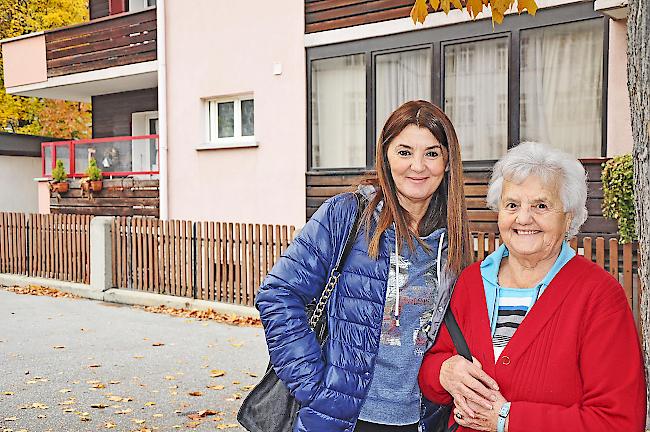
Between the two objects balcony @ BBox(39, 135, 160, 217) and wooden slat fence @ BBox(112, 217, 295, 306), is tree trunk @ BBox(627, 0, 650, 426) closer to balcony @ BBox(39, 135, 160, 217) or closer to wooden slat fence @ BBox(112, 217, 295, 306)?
wooden slat fence @ BBox(112, 217, 295, 306)

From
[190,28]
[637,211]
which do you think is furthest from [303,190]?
[637,211]

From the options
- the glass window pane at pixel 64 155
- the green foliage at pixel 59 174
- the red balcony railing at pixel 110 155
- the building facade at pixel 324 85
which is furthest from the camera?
the glass window pane at pixel 64 155

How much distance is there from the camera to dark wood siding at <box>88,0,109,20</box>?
62.3 ft

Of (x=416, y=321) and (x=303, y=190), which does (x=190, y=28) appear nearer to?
(x=303, y=190)

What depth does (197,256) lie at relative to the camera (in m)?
11.3

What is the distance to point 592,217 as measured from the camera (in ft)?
30.4

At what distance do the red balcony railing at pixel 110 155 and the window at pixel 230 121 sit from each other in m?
1.84

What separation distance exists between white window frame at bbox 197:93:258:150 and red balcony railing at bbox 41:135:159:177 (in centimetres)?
179

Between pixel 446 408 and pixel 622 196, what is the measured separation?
616 cm

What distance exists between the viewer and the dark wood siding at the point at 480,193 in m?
9.16

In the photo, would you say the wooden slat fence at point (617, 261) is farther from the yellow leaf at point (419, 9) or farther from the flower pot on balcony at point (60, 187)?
the flower pot on balcony at point (60, 187)

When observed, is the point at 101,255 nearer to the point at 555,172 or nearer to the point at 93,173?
the point at 93,173

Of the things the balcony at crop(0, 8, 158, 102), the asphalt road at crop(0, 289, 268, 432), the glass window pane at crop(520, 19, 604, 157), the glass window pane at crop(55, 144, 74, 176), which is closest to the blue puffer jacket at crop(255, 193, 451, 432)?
the asphalt road at crop(0, 289, 268, 432)

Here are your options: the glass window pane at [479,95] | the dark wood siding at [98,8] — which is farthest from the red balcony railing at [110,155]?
the glass window pane at [479,95]
